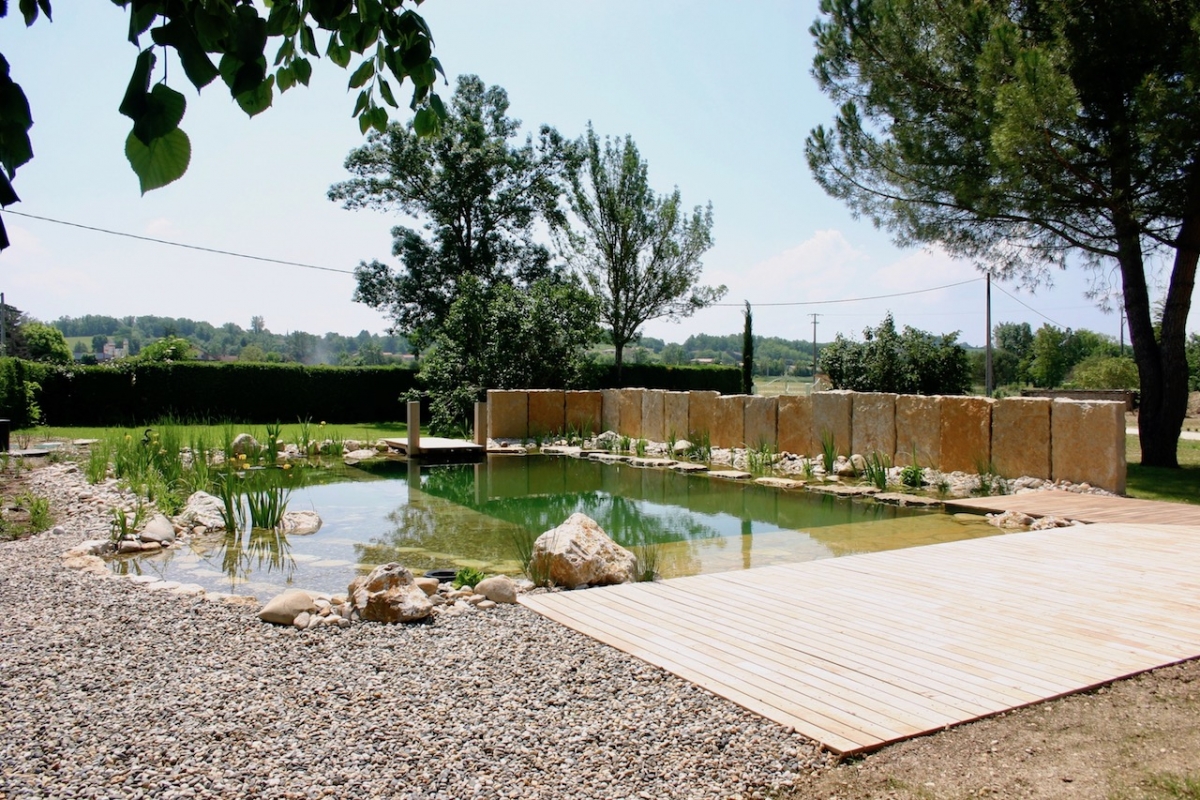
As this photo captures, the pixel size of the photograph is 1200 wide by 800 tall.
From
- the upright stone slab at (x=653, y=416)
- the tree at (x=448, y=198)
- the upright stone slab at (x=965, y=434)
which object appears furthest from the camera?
the tree at (x=448, y=198)

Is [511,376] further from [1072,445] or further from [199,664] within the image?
[199,664]

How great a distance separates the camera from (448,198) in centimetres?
2030

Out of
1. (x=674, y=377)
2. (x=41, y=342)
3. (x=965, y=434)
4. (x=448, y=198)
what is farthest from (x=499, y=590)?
(x=41, y=342)

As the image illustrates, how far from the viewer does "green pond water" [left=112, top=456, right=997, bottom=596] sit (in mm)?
6098

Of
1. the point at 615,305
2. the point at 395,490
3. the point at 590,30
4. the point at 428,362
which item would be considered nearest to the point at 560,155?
the point at 615,305

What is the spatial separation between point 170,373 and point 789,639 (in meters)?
16.4

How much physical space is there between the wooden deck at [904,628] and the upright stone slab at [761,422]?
6852 millimetres

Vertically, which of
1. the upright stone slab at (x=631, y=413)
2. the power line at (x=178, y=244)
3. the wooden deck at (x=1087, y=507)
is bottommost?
the wooden deck at (x=1087, y=507)

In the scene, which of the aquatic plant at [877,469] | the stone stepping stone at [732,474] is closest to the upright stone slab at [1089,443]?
the aquatic plant at [877,469]

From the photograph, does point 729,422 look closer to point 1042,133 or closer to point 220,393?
point 1042,133

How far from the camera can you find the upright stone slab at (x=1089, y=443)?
27.3ft

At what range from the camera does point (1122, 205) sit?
9.58m

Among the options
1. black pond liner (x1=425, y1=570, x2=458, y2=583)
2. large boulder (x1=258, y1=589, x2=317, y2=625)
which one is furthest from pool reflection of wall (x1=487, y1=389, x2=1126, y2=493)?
large boulder (x1=258, y1=589, x2=317, y2=625)

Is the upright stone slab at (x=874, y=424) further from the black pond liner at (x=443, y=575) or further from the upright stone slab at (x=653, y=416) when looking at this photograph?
the black pond liner at (x=443, y=575)
